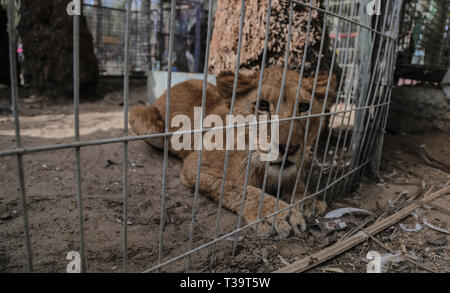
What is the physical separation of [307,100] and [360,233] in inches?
44.0

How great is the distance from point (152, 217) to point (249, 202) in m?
Result: 0.81

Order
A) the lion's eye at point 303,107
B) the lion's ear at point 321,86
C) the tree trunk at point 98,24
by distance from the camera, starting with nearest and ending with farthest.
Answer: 1. the lion's eye at point 303,107
2. the lion's ear at point 321,86
3. the tree trunk at point 98,24

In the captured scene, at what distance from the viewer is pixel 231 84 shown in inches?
101

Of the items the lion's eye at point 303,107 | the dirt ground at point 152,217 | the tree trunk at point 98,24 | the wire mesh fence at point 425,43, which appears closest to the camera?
the dirt ground at point 152,217

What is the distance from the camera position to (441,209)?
9.10ft

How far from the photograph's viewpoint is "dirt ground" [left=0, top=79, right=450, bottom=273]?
2029 mm

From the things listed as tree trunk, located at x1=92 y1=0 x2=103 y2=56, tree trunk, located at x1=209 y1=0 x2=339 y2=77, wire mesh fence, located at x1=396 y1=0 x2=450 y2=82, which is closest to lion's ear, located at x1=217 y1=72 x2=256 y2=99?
tree trunk, located at x1=209 y1=0 x2=339 y2=77

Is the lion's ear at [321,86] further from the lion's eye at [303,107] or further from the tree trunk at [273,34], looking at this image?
the tree trunk at [273,34]

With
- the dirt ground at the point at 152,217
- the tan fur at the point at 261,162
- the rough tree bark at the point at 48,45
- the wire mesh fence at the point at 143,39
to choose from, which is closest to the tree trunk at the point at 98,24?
the wire mesh fence at the point at 143,39

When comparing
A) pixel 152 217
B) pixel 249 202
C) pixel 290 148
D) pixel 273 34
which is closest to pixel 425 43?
pixel 273 34

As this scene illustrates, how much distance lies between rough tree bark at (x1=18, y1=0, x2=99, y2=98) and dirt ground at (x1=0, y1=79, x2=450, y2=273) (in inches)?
140

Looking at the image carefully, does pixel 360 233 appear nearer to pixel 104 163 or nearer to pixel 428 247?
pixel 428 247

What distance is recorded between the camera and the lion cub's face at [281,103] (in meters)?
2.38

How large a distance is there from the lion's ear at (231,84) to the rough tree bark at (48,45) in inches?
240
